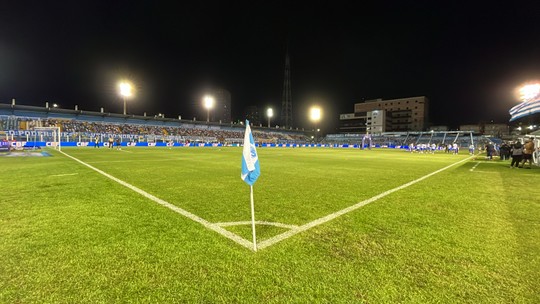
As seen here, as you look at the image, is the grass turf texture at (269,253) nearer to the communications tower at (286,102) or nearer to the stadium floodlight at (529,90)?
the stadium floodlight at (529,90)

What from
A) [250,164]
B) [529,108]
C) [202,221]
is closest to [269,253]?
[250,164]

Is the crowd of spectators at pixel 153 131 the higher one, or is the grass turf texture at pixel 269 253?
the crowd of spectators at pixel 153 131

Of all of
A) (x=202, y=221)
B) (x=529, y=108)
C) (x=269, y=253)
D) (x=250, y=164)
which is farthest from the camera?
(x=529, y=108)

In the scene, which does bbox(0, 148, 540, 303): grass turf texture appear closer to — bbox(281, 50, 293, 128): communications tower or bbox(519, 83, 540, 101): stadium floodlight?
bbox(519, 83, 540, 101): stadium floodlight

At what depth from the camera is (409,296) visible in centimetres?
223

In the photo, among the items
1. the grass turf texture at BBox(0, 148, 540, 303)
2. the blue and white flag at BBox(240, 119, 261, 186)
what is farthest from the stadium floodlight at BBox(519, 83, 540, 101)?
the blue and white flag at BBox(240, 119, 261, 186)

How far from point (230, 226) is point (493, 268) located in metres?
3.43

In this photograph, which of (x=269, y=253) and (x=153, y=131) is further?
(x=153, y=131)

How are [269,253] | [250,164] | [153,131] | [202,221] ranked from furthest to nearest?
[153,131], [202,221], [250,164], [269,253]

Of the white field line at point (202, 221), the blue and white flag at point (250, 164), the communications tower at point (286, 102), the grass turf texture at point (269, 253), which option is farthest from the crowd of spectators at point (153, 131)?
the blue and white flag at point (250, 164)

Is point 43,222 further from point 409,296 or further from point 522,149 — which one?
point 522,149

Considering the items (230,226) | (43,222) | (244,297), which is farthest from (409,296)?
(43,222)

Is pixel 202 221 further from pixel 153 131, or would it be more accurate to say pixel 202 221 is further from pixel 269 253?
pixel 153 131

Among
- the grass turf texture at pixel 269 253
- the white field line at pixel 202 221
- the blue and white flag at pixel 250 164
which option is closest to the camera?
the grass turf texture at pixel 269 253
